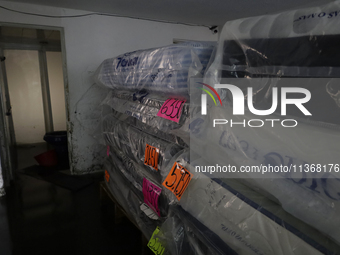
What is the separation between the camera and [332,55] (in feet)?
1.72

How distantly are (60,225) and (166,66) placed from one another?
162cm

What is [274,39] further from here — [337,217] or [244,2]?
[244,2]

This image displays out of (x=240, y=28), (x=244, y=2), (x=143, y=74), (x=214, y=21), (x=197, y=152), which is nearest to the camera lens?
(x=240, y=28)

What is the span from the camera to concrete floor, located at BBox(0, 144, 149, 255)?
1.68m

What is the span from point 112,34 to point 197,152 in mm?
2434

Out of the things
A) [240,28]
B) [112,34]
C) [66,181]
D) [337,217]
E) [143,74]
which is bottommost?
[66,181]

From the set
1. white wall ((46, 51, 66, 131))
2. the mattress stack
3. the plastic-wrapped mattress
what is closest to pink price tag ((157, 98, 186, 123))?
the mattress stack

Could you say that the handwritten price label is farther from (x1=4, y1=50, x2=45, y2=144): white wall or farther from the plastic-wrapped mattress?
(x1=4, y1=50, x2=45, y2=144): white wall

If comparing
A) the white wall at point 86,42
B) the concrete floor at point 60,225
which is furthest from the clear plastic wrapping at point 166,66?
the white wall at point 86,42

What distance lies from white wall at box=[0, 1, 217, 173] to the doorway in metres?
1.24

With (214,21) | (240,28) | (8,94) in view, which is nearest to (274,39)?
(240,28)

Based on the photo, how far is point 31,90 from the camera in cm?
418

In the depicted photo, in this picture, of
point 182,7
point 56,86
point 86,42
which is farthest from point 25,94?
point 182,7

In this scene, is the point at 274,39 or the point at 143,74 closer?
the point at 274,39
